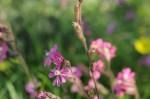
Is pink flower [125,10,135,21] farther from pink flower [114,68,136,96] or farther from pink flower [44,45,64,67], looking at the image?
pink flower [44,45,64,67]

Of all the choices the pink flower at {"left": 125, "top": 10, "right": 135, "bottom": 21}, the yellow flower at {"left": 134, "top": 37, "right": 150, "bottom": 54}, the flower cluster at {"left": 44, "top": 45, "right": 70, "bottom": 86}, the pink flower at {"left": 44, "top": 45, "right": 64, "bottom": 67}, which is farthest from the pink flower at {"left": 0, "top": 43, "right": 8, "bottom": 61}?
the pink flower at {"left": 125, "top": 10, "right": 135, "bottom": 21}

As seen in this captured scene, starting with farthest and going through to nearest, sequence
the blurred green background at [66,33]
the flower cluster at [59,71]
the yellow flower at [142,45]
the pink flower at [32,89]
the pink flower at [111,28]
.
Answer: the pink flower at [111,28]
the yellow flower at [142,45]
the blurred green background at [66,33]
the pink flower at [32,89]
the flower cluster at [59,71]

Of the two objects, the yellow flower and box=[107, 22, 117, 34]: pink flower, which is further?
box=[107, 22, 117, 34]: pink flower

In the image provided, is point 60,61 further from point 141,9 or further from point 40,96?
point 141,9

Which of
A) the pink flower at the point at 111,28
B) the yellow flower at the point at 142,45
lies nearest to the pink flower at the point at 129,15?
the pink flower at the point at 111,28

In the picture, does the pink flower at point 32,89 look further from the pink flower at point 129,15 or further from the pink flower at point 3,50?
the pink flower at point 129,15

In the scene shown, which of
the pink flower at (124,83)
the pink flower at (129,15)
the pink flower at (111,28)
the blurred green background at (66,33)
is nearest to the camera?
the pink flower at (124,83)

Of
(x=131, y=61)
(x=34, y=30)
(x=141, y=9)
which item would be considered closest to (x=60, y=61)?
(x=131, y=61)
